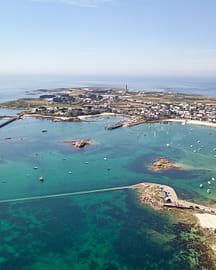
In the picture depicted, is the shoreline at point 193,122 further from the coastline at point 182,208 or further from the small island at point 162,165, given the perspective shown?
the coastline at point 182,208

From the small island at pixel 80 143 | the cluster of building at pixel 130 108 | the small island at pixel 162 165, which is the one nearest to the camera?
the small island at pixel 162 165

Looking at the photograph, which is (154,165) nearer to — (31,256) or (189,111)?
(31,256)

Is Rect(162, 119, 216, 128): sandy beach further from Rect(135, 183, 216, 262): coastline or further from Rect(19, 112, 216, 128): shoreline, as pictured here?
Rect(135, 183, 216, 262): coastline

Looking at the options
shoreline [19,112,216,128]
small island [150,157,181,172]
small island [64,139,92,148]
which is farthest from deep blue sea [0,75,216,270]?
shoreline [19,112,216,128]

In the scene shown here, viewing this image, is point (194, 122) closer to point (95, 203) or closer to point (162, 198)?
point (162, 198)

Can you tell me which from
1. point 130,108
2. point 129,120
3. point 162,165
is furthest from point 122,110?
point 162,165

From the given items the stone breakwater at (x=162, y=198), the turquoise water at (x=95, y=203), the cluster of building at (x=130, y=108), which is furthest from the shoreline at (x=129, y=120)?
the stone breakwater at (x=162, y=198)
